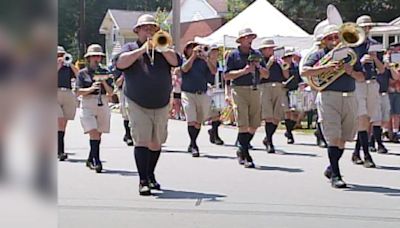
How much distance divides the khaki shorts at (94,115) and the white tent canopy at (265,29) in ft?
31.7

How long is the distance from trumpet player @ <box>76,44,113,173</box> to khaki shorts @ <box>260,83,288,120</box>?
319cm

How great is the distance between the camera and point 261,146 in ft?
40.6

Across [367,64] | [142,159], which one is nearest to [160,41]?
[142,159]

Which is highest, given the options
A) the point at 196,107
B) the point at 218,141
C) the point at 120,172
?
the point at 196,107

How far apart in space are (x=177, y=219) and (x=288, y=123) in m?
7.20

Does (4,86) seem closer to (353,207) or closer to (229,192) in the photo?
(353,207)

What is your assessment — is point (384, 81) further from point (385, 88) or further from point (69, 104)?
point (69, 104)

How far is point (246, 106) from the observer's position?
30.7ft

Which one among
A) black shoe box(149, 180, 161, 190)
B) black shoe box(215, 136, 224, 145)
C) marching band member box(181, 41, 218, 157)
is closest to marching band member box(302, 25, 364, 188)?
black shoe box(149, 180, 161, 190)

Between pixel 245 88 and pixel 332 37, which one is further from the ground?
pixel 332 37

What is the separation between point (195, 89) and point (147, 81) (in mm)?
4345

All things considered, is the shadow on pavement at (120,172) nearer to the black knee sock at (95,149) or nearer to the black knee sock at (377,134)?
the black knee sock at (95,149)

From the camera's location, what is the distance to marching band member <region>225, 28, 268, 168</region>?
9172 millimetres

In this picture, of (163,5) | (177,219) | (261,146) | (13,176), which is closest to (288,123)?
(261,146)
